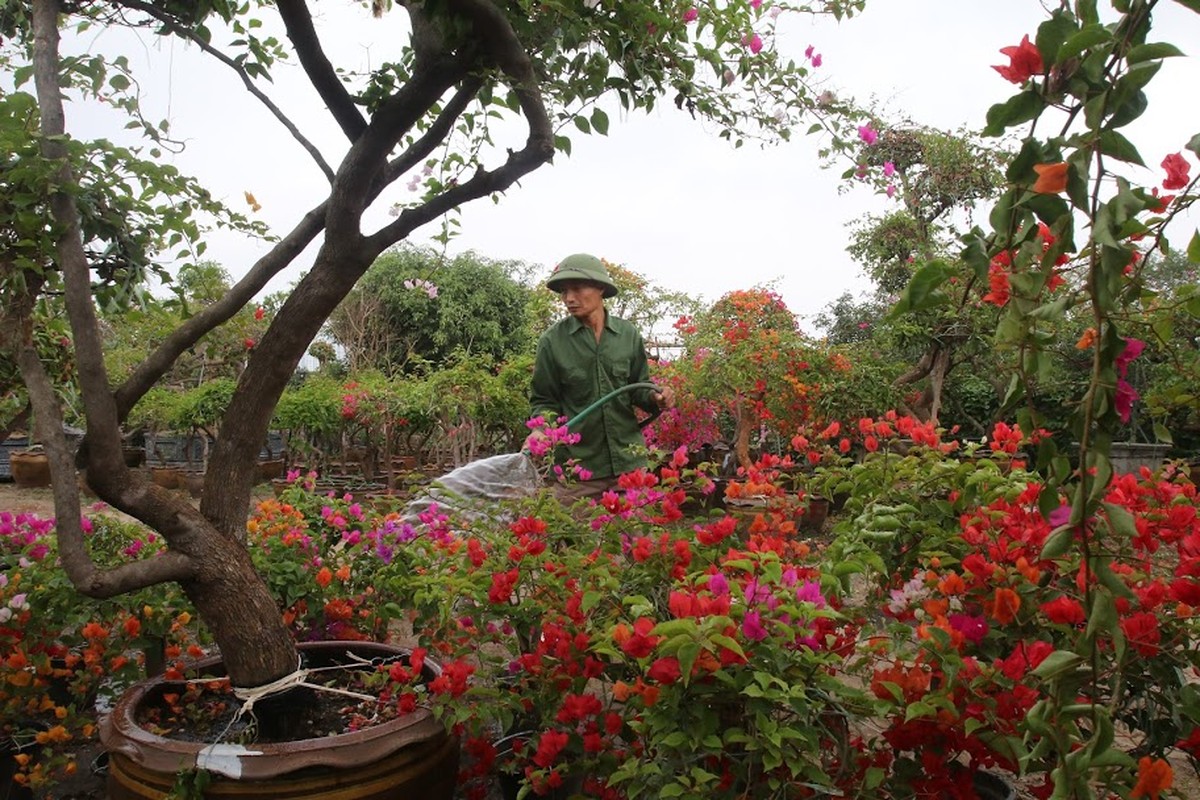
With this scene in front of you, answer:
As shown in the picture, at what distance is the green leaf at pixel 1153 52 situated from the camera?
638 millimetres

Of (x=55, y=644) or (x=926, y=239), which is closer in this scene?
(x=55, y=644)

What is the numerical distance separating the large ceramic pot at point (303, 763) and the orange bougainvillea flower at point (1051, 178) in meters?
1.56

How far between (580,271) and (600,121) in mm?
1528

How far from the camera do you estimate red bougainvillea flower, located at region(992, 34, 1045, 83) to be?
2.32 feet

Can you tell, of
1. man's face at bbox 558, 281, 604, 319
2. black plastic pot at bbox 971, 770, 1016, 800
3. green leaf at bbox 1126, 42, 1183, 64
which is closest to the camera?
green leaf at bbox 1126, 42, 1183, 64

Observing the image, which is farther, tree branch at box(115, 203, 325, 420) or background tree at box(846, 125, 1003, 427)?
background tree at box(846, 125, 1003, 427)

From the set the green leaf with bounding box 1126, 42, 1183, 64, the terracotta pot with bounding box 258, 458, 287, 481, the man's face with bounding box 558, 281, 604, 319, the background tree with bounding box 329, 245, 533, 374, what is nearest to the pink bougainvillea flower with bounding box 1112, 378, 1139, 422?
the green leaf with bounding box 1126, 42, 1183, 64

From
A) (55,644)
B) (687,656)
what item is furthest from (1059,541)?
(55,644)

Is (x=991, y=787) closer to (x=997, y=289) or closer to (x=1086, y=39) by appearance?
(x=997, y=289)

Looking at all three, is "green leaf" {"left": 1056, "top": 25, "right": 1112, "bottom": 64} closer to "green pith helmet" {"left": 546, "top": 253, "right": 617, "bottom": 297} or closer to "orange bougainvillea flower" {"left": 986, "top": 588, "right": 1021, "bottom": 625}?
"orange bougainvillea flower" {"left": 986, "top": 588, "right": 1021, "bottom": 625}

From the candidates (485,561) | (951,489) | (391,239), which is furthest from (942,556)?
(391,239)

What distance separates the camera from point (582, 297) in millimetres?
3729

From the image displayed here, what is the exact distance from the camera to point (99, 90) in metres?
2.27

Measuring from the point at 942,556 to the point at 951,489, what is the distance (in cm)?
20
